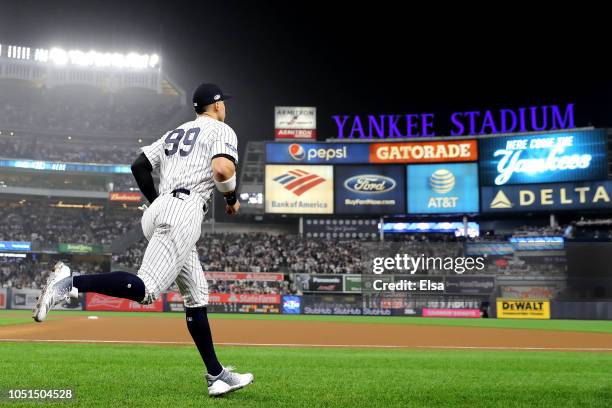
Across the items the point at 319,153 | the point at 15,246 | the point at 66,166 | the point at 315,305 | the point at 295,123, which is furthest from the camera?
the point at 66,166

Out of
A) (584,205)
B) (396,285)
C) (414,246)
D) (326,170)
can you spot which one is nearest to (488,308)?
(396,285)

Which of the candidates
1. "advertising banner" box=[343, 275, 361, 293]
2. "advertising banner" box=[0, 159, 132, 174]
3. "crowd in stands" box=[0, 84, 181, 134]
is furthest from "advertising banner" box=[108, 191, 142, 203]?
"advertising banner" box=[343, 275, 361, 293]

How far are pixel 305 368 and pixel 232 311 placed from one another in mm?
26164

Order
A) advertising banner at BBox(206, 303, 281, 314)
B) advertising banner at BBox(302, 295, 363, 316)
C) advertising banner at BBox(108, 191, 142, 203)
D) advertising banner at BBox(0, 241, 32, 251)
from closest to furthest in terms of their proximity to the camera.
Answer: advertising banner at BBox(302, 295, 363, 316) → advertising banner at BBox(206, 303, 281, 314) → advertising banner at BBox(0, 241, 32, 251) → advertising banner at BBox(108, 191, 142, 203)

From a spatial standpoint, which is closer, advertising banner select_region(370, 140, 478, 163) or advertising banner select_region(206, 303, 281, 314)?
advertising banner select_region(206, 303, 281, 314)

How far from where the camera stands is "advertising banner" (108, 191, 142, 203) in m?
47.5

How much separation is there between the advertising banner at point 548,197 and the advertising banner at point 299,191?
11.3 metres

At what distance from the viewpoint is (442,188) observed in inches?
1622

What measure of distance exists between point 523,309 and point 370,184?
15.7 metres

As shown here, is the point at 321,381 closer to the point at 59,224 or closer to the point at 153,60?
the point at 59,224

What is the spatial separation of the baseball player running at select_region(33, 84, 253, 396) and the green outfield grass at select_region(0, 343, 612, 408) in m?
0.57

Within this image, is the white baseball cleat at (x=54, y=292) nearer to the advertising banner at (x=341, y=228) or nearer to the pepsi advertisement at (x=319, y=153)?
the pepsi advertisement at (x=319, y=153)

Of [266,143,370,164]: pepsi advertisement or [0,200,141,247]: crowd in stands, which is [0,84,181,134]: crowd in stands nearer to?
[0,200,141,247]: crowd in stands

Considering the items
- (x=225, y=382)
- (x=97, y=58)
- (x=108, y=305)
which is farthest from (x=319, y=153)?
(x=225, y=382)
